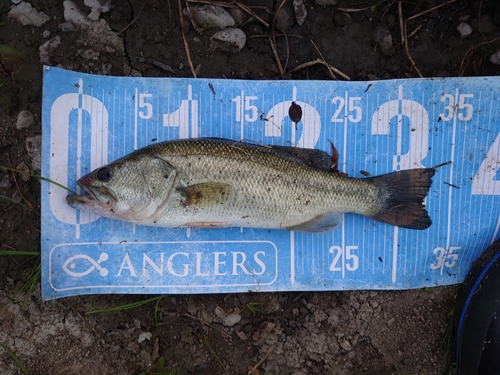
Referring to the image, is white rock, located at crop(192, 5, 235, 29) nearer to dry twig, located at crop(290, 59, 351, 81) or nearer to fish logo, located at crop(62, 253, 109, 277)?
dry twig, located at crop(290, 59, 351, 81)

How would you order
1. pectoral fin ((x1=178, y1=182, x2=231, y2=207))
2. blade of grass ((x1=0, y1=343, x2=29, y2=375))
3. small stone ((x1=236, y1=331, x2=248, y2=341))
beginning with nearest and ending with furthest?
1. pectoral fin ((x1=178, y1=182, x2=231, y2=207))
2. blade of grass ((x1=0, y1=343, x2=29, y2=375))
3. small stone ((x1=236, y1=331, x2=248, y2=341))

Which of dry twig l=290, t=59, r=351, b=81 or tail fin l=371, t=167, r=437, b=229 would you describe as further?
dry twig l=290, t=59, r=351, b=81

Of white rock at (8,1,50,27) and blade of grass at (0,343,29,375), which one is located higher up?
white rock at (8,1,50,27)

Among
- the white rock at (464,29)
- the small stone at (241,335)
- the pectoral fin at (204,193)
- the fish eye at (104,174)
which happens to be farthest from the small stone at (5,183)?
the white rock at (464,29)

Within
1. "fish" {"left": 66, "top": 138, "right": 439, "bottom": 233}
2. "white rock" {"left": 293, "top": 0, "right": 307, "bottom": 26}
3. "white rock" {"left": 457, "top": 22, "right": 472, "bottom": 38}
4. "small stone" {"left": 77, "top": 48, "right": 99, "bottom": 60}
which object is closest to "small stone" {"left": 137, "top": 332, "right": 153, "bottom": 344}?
"fish" {"left": 66, "top": 138, "right": 439, "bottom": 233}

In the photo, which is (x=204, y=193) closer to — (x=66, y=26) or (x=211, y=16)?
(x=211, y=16)
